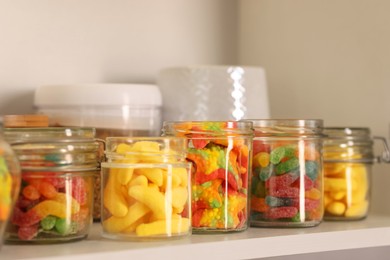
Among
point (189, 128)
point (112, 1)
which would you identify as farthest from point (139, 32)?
point (189, 128)

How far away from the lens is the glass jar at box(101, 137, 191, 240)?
75cm

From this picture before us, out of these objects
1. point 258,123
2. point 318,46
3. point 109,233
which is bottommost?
point 109,233

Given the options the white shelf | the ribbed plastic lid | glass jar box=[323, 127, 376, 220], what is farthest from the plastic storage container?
glass jar box=[323, 127, 376, 220]

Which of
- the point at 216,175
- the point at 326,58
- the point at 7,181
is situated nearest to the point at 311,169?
the point at 216,175

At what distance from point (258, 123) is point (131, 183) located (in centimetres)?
20

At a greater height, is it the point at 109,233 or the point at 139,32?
the point at 139,32

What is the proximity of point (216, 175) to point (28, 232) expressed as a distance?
20cm

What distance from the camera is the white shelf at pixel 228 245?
686 mm

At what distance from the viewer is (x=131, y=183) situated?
0.75 m

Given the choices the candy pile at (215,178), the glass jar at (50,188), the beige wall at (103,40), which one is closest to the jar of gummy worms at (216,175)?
the candy pile at (215,178)

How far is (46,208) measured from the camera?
72 centimetres

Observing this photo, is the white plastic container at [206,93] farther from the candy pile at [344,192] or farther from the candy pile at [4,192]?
the candy pile at [4,192]

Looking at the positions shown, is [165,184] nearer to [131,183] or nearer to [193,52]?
[131,183]

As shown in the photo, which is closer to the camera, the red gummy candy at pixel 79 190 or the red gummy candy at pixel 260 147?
the red gummy candy at pixel 79 190
